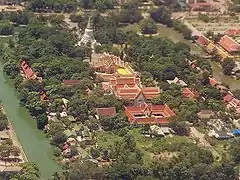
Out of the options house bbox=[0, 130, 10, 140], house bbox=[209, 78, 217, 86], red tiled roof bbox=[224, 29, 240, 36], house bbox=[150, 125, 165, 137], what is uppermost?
house bbox=[0, 130, 10, 140]

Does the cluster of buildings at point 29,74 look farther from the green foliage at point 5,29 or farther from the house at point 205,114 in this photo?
the house at point 205,114

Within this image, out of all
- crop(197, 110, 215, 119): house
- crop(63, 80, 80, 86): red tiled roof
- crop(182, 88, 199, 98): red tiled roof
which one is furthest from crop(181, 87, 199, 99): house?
crop(63, 80, 80, 86): red tiled roof

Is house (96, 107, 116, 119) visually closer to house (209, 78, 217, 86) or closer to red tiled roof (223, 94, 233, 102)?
red tiled roof (223, 94, 233, 102)

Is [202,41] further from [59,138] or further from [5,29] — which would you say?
[59,138]

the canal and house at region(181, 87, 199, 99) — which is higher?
the canal

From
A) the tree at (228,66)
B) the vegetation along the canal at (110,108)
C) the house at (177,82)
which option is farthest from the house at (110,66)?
the tree at (228,66)

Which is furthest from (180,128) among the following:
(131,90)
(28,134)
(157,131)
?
(28,134)

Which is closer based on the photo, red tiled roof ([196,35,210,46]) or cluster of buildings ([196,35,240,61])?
cluster of buildings ([196,35,240,61])
